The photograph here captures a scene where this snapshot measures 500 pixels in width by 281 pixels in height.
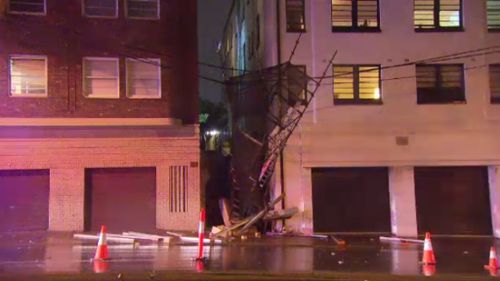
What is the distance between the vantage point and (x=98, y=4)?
20969 mm

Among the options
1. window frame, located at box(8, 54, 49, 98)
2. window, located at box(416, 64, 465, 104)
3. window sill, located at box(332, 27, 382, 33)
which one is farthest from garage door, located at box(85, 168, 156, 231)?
window, located at box(416, 64, 465, 104)

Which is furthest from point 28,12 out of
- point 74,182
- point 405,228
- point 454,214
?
point 454,214

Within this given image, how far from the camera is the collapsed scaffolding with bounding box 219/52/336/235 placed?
20062 mm

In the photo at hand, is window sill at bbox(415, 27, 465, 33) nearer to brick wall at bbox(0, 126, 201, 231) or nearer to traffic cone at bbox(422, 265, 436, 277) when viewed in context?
brick wall at bbox(0, 126, 201, 231)

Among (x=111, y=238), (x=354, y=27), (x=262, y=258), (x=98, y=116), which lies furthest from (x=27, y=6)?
(x=262, y=258)

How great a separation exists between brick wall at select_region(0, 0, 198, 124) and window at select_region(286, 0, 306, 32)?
378 cm

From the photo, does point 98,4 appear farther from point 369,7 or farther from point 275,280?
point 275,280

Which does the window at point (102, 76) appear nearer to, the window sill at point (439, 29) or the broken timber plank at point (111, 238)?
the broken timber plank at point (111, 238)

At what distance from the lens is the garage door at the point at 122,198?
69.8 ft

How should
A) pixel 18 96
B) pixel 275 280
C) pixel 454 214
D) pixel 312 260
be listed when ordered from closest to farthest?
pixel 275 280
pixel 312 260
pixel 18 96
pixel 454 214

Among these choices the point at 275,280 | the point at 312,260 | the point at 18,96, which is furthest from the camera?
the point at 18,96

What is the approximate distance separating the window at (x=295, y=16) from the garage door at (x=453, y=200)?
6760 mm

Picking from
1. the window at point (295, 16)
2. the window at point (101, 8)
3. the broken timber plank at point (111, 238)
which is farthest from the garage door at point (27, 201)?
the window at point (295, 16)

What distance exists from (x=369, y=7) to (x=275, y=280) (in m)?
13.3
